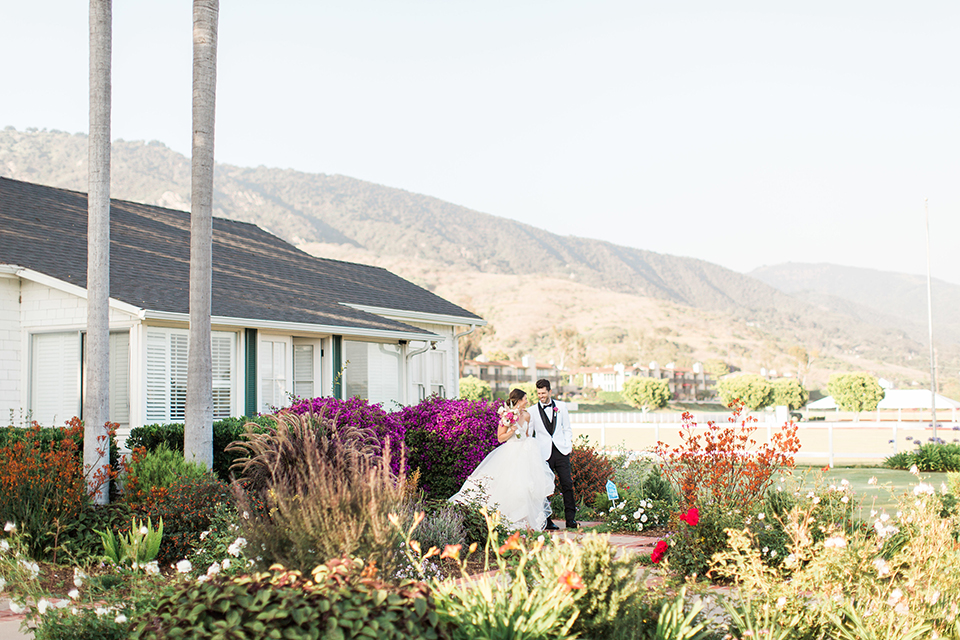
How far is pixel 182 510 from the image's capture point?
7531 mm

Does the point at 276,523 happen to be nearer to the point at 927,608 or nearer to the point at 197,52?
the point at 927,608

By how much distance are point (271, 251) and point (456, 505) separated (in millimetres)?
13211

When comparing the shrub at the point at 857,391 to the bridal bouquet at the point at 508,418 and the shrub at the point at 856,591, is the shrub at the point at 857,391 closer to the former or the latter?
the bridal bouquet at the point at 508,418

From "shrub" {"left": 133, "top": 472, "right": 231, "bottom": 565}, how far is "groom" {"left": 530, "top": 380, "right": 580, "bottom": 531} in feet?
11.6

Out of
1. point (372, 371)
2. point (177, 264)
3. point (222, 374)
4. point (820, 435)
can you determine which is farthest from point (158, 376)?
point (820, 435)

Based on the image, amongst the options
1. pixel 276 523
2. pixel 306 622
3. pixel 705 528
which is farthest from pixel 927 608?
pixel 276 523

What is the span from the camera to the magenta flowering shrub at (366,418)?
9.62 metres

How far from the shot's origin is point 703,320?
450 ft

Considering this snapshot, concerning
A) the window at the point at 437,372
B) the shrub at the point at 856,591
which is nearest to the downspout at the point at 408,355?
the window at the point at 437,372

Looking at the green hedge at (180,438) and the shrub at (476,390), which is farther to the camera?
the shrub at (476,390)

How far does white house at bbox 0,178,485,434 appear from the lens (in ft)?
39.8

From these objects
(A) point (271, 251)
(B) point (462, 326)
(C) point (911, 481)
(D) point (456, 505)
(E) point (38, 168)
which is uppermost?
(E) point (38, 168)

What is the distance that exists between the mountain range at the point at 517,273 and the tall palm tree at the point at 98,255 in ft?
300

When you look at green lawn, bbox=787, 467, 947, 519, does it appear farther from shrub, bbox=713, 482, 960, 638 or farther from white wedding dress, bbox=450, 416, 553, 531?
shrub, bbox=713, 482, 960, 638
